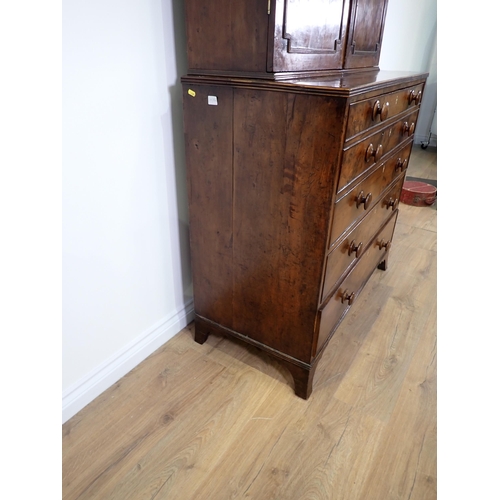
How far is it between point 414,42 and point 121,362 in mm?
3958

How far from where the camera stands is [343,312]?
153 centimetres

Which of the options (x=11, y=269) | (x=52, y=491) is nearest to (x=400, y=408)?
(x=52, y=491)

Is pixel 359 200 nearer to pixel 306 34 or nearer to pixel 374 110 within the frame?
pixel 374 110

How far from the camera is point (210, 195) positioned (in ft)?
4.23

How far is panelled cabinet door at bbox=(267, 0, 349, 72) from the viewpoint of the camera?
1.00 m

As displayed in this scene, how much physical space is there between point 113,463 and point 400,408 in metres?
0.97

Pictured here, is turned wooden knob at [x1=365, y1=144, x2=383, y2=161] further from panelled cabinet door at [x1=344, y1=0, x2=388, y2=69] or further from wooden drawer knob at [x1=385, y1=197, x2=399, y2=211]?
wooden drawer knob at [x1=385, y1=197, x2=399, y2=211]

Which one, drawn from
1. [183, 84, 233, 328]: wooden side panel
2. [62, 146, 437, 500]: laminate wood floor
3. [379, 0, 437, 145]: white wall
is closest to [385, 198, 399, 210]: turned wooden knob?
[62, 146, 437, 500]: laminate wood floor

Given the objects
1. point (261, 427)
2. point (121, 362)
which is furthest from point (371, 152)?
point (121, 362)

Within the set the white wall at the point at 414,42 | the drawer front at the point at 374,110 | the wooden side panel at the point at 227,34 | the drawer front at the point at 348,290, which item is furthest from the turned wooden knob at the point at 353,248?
the white wall at the point at 414,42

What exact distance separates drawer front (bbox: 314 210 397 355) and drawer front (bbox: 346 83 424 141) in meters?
0.56

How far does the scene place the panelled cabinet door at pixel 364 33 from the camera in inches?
51.9
